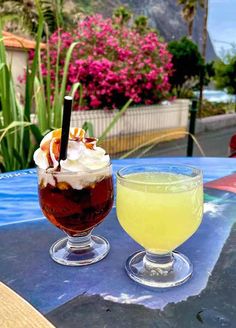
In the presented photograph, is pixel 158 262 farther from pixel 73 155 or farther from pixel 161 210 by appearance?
pixel 73 155

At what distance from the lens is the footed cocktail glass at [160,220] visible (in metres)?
0.68

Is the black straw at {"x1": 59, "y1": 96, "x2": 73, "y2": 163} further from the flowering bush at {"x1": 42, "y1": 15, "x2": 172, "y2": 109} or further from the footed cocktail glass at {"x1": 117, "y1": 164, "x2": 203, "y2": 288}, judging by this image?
the flowering bush at {"x1": 42, "y1": 15, "x2": 172, "y2": 109}

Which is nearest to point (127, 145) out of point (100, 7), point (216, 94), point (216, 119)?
point (216, 119)

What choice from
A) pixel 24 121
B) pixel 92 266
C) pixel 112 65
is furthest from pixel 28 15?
pixel 92 266

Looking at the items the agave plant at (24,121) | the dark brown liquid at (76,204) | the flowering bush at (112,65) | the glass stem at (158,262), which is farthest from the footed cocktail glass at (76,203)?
the flowering bush at (112,65)

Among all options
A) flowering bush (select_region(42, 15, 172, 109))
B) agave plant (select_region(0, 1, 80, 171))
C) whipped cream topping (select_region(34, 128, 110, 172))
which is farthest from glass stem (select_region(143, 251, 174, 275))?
flowering bush (select_region(42, 15, 172, 109))

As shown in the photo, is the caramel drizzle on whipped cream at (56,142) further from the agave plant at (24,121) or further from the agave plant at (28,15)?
the agave plant at (28,15)

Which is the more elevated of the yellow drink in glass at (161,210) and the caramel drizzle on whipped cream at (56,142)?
the caramel drizzle on whipped cream at (56,142)

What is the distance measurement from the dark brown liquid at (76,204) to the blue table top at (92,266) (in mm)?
85

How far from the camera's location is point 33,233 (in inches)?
36.9

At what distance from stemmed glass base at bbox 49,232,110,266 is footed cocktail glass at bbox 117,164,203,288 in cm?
8

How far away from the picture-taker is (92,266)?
772 millimetres

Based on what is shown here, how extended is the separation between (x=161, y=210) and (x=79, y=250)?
0.25 m

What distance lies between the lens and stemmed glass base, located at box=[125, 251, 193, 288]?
0.70 metres
